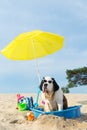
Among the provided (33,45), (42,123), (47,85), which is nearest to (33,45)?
(33,45)

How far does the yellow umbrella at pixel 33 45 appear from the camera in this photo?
9.22 m

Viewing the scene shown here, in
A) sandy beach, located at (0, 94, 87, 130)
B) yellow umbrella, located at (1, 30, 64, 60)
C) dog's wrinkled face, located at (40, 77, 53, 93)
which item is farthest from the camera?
yellow umbrella, located at (1, 30, 64, 60)

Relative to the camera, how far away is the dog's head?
7906 mm

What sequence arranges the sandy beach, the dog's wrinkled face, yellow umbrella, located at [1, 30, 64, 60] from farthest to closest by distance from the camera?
1. yellow umbrella, located at [1, 30, 64, 60]
2. the dog's wrinkled face
3. the sandy beach

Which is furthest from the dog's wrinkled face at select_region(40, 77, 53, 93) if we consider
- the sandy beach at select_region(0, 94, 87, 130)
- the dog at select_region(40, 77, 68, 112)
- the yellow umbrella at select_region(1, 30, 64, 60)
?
the yellow umbrella at select_region(1, 30, 64, 60)

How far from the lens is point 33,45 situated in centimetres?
927

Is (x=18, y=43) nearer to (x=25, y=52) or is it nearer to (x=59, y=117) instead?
(x=25, y=52)

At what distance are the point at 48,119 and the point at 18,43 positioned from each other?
8.43 ft

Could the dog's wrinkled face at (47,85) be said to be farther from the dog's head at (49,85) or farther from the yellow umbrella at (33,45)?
the yellow umbrella at (33,45)

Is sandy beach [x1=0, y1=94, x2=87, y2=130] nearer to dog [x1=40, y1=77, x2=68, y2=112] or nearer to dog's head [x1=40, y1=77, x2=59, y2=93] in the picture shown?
dog [x1=40, y1=77, x2=68, y2=112]

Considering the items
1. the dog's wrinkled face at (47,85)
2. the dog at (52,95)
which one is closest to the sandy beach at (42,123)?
the dog at (52,95)

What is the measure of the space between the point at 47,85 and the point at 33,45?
1724mm

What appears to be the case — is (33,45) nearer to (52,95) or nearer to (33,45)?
(33,45)

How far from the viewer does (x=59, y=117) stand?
7594mm
